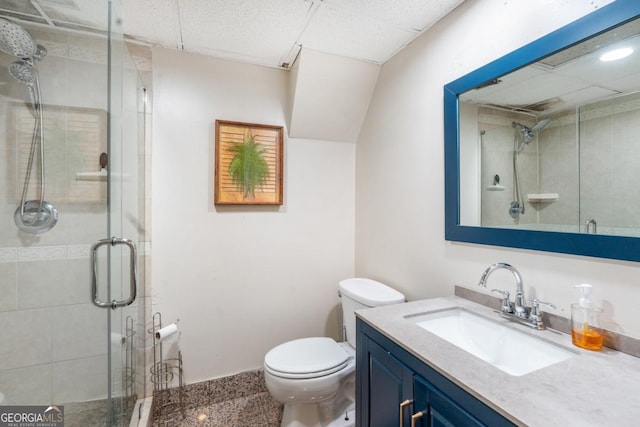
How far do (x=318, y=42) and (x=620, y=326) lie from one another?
178 centimetres

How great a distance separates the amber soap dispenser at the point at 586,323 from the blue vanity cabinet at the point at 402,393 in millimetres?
466

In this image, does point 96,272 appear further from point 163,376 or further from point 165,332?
point 163,376

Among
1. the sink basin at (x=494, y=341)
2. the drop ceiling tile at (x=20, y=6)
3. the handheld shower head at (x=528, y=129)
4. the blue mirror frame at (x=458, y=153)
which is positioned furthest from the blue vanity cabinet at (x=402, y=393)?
the drop ceiling tile at (x=20, y=6)

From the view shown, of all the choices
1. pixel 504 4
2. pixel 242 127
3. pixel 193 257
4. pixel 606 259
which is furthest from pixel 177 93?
pixel 606 259

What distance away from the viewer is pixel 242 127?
191cm

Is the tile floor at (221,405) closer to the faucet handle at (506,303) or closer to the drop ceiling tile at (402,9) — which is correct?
the faucet handle at (506,303)

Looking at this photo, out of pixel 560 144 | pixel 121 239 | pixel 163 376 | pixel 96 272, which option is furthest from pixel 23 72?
pixel 560 144

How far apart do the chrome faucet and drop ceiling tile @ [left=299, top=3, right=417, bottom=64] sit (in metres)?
1.29

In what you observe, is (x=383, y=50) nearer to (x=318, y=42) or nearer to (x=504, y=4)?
(x=318, y=42)

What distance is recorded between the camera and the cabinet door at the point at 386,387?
90 centimetres

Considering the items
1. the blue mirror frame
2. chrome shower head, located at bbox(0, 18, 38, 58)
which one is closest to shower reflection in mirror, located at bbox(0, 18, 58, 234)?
chrome shower head, located at bbox(0, 18, 38, 58)

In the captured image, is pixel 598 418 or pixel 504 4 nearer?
pixel 598 418

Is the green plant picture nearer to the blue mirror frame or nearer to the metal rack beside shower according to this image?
the metal rack beside shower

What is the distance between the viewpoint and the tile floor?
164 cm
